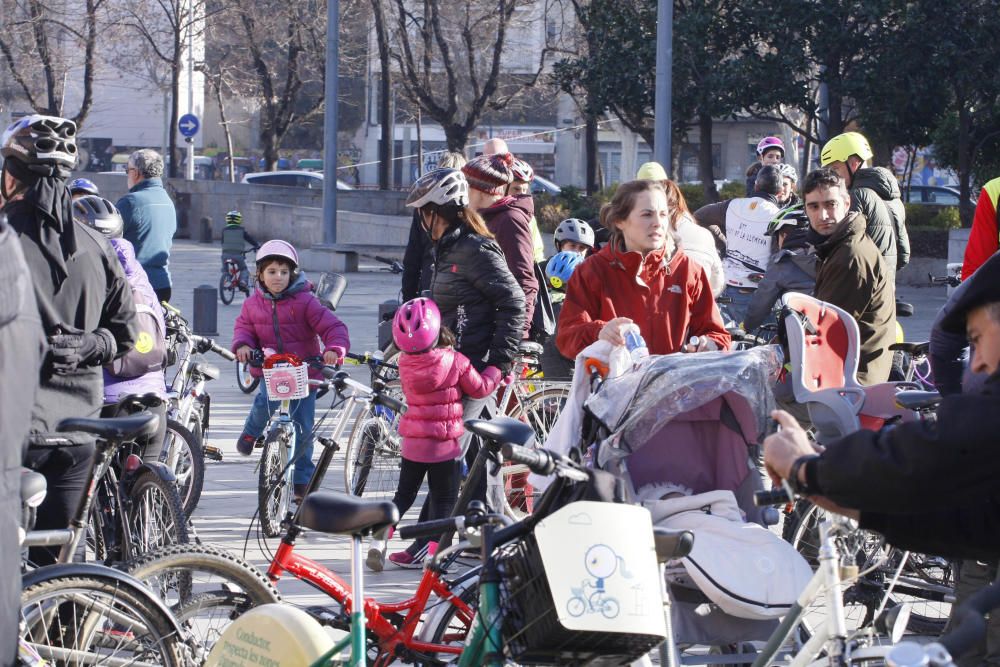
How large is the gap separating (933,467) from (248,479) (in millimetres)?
6790

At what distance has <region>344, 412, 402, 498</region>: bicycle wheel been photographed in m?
7.93

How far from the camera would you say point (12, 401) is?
104 inches

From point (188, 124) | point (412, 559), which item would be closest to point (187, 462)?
point (412, 559)

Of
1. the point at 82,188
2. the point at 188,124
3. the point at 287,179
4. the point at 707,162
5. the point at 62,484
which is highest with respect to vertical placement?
the point at 188,124

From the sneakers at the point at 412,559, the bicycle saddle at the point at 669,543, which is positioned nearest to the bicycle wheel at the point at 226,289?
the sneakers at the point at 412,559

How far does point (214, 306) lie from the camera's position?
15.7 metres

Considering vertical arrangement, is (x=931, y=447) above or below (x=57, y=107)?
below

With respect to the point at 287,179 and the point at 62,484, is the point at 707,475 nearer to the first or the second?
the point at 62,484

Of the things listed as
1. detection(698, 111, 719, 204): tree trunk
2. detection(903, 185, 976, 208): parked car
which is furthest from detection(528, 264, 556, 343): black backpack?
detection(903, 185, 976, 208): parked car

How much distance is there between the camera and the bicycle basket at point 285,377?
757 centimetres

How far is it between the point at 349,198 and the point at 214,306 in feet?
63.7

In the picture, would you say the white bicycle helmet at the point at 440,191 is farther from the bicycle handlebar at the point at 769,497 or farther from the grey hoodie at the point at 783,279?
the bicycle handlebar at the point at 769,497

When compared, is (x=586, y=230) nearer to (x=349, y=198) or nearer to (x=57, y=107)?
(x=349, y=198)

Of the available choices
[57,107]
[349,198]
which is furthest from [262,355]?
[57,107]
